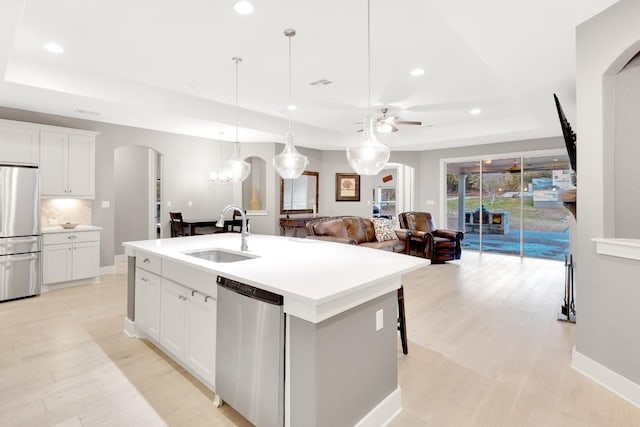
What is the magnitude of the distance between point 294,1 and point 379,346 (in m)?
2.54

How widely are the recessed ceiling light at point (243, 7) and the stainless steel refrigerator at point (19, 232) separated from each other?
3.59m

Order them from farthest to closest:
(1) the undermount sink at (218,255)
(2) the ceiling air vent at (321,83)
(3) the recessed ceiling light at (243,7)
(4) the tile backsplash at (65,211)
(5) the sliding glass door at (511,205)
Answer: (5) the sliding glass door at (511,205) < (4) the tile backsplash at (65,211) < (2) the ceiling air vent at (321,83) < (1) the undermount sink at (218,255) < (3) the recessed ceiling light at (243,7)

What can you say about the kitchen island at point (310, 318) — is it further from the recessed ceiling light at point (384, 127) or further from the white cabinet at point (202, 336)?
the recessed ceiling light at point (384, 127)

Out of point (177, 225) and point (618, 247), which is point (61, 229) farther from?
point (618, 247)

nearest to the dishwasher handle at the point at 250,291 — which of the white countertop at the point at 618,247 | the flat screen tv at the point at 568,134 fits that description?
the white countertop at the point at 618,247

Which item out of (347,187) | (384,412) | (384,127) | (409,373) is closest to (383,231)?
(384,127)

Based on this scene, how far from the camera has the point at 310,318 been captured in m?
1.44

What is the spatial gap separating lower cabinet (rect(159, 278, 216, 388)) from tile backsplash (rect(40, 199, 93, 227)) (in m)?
3.65

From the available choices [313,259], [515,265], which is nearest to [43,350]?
[313,259]

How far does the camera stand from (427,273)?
5559 millimetres

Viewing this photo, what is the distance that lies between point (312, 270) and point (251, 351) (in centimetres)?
54

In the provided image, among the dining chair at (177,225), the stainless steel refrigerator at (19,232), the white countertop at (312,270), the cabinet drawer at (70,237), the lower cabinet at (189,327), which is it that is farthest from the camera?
the dining chair at (177,225)

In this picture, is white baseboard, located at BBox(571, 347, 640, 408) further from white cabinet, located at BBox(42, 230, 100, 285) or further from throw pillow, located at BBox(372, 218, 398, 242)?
white cabinet, located at BBox(42, 230, 100, 285)

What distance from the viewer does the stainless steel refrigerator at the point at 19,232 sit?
13.1ft
